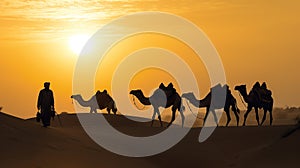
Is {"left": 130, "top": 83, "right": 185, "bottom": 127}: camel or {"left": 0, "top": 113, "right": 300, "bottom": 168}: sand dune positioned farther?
{"left": 130, "top": 83, "right": 185, "bottom": 127}: camel

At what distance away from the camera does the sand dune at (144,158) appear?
24.4 m

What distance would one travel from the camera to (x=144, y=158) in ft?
90.3

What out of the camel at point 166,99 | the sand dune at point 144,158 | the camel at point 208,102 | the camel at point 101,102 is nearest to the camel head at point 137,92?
the camel at point 166,99

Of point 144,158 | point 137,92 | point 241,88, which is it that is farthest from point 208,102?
point 144,158

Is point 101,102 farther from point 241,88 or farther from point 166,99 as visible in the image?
point 241,88

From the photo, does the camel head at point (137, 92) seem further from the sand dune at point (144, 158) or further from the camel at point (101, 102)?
the sand dune at point (144, 158)

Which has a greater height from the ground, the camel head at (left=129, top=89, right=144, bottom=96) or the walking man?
the camel head at (left=129, top=89, right=144, bottom=96)

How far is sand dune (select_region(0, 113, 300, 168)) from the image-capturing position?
24.4 meters

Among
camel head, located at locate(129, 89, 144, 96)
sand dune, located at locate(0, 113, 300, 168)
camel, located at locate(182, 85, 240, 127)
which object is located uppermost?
camel head, located at locate(129, 89, 144, 96)

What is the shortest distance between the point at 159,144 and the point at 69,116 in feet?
58.6

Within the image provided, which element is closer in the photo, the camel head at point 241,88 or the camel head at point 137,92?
the camel head at point 241,88

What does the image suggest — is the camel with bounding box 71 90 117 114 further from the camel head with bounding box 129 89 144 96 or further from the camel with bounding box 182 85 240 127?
the camel with bounding box 182 85 240 127

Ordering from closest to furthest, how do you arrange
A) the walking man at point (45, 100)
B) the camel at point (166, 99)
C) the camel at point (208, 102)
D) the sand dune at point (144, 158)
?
the sand dune at point (144, 158)
the walking man at point (45, 100)
the camel at point (166, 99)
the camel at point (208, 102)

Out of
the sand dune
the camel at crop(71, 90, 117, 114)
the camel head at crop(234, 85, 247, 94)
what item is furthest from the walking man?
the camel at crop(71, 90, 117, 114)
